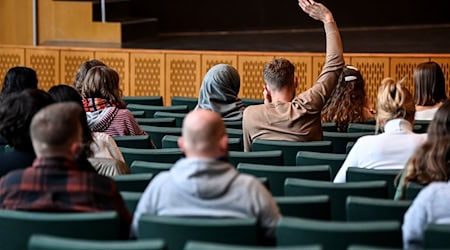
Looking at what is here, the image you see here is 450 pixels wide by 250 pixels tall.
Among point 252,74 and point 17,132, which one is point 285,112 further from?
point 252,74

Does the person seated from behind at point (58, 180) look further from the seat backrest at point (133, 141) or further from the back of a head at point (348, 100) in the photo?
the back of a head at point (348, 100)

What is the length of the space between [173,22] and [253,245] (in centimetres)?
1170

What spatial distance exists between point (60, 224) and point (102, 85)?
282 centimetres

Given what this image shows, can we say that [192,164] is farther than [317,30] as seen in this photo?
No

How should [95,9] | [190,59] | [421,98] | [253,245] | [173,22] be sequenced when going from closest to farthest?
1. [253,245]
2. [421,98]
3. [190,59]
4. [95,9]
5. [173,22]

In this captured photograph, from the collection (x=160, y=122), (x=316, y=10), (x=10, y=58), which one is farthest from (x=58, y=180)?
(x=10, y=58)

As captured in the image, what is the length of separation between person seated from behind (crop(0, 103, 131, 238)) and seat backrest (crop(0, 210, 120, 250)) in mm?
121

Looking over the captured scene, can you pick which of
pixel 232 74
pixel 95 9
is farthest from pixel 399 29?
pixel 232 74

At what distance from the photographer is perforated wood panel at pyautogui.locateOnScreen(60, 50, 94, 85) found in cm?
1166

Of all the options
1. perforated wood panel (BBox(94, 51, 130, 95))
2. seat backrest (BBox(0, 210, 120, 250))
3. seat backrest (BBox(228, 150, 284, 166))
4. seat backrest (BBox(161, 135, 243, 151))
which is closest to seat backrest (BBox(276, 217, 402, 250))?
seat backrest (BBox(0, 210, 120, 250))

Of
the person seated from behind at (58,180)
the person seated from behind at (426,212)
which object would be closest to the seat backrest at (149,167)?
the person seated from behind at (58,180)

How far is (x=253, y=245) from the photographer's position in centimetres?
360

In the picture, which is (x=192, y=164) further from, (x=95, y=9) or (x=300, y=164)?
(x=95, y=9)

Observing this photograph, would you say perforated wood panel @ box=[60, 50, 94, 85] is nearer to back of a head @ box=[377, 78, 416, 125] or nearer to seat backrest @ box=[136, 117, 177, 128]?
seat backrest @ box=[136, 117, 177, 128]
